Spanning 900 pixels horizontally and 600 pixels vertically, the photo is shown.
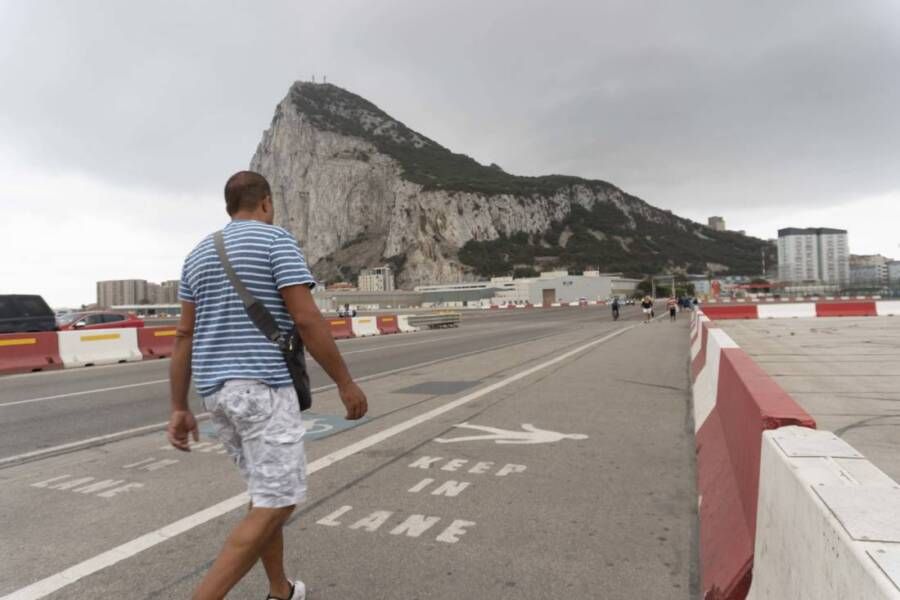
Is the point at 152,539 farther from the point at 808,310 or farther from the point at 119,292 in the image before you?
the point at 119,292

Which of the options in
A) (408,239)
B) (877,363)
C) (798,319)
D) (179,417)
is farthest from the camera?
(408,239)

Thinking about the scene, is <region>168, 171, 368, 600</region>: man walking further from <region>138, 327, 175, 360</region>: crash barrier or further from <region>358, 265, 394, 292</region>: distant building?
<region>358, 265, 394, 292</region>: distant building

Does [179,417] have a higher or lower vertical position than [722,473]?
higher

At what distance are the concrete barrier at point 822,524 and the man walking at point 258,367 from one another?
1.66m

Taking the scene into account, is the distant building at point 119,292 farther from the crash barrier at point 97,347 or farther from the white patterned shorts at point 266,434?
the white patterned shorts at point 266,434

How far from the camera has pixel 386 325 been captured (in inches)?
1148

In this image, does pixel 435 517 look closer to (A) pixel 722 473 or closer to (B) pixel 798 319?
(A) pixel 722 473

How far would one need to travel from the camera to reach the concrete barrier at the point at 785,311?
28109mm

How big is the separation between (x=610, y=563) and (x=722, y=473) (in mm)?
1065

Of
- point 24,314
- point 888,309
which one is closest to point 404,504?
point 24,314

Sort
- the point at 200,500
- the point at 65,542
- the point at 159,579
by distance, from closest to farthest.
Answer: the point at 159,579 → the point at 65,542 → the point at 200,500

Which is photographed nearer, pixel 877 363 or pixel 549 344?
pixel 877 363

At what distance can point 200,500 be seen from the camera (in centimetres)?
425

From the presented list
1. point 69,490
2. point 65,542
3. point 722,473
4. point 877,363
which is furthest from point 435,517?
point 877,363
